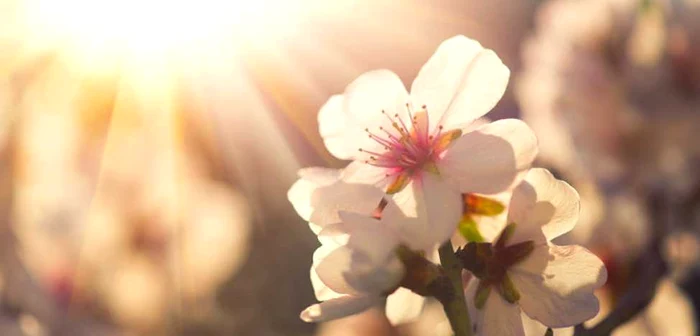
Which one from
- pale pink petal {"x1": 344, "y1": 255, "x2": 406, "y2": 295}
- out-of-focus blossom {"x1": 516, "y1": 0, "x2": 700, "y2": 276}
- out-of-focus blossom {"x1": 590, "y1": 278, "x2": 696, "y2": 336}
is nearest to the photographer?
pale pink petal {"x1": 344, "y1": 255, "x2": 406, "y2": 295}

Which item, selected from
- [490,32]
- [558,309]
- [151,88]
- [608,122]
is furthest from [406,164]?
[490,32]

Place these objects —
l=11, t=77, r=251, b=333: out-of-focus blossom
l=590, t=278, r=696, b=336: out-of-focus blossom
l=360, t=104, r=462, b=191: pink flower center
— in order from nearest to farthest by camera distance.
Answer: l=360, t=104, r=462, b=191: pink flower center → l=590, t=278, r=696, b=336: out-of-focus blossom → l=11, t=77, r=251, b=333: out-of-focus blossom

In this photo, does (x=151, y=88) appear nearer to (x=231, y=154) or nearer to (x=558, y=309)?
(x=231, y=154)

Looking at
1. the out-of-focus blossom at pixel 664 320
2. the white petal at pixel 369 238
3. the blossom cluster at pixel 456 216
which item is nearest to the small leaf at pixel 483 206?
the blossom cluster at pixel 456 216

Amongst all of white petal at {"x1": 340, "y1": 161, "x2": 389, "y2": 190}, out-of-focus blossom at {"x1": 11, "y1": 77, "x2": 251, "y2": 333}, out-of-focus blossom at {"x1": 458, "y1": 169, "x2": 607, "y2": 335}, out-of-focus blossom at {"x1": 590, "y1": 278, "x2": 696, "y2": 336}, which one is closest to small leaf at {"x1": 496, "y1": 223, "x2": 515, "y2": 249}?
out-of-focus blossom at {"x1": 458, "y1": 169, "x2": 607, "y2": 335}

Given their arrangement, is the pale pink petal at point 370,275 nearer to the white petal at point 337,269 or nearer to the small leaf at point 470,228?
the white petal at point 337,269

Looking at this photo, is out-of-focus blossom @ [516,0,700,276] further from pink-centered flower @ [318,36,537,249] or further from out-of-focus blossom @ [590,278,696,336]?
pink-centered flower @ [318,36,537,249]
